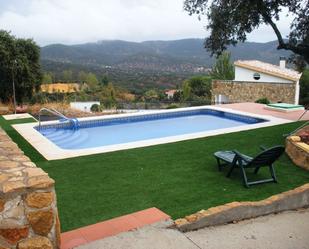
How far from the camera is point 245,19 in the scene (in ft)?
30.6

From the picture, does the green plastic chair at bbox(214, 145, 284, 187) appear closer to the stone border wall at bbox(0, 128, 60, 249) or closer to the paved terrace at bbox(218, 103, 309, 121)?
the stone border wall at bbox(0, 128, 60, 249)

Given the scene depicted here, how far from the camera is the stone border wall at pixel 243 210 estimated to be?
4.66 m

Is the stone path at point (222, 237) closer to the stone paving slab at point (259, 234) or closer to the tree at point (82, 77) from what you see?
the stone paving slab at point (259, 234)

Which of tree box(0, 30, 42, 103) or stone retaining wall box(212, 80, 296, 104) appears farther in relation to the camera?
stone retaining wall box(212, 80, 296, 104)

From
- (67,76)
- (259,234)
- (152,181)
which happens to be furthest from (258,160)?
(67,76)

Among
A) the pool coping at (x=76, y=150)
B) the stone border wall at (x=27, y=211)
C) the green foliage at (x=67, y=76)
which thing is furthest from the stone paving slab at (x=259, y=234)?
the green foliage at (x=67, y=76)

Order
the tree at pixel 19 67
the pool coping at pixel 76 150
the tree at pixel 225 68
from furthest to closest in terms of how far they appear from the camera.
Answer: the tree at pixel 225 68 → the tree at pixel 19 67 → the pool coping at pixel 76 150

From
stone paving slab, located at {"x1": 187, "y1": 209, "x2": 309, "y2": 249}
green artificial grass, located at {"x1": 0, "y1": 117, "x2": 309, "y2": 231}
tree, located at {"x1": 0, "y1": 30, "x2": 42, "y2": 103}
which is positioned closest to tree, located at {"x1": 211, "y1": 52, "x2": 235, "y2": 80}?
tree, located at {"x1": 0, "y1": 30, "x2": 42, "y2": 103}

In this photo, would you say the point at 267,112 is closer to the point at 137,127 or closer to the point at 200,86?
the point at 137,127

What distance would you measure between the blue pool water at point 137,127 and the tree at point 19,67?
6.46 m

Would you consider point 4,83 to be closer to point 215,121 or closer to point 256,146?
point 215,121

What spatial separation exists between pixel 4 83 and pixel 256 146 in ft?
46.6

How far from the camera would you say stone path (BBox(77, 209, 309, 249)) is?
4160 millimetres

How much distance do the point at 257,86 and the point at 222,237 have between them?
1928 centimetres
